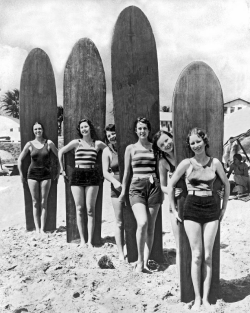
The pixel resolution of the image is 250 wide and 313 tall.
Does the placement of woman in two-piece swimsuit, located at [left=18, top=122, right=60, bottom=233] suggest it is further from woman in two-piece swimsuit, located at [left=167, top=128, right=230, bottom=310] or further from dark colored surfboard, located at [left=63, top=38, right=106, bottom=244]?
woman in two-piece swimsuit, located at [left=167, top=128, right=230, bottom=310]

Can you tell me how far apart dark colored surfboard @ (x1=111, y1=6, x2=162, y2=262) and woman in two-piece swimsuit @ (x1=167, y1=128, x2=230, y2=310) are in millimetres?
1022

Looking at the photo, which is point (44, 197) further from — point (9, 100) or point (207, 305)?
point (9, 100)

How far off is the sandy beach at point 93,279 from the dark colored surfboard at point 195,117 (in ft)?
0.97

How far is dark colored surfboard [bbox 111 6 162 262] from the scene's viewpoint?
4.03 metres

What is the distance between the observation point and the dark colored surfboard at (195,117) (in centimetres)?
318

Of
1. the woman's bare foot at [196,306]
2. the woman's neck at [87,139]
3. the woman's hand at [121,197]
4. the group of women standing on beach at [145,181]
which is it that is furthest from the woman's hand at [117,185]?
the woman's bare foot at [196,306]

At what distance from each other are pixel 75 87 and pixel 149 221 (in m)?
2.12

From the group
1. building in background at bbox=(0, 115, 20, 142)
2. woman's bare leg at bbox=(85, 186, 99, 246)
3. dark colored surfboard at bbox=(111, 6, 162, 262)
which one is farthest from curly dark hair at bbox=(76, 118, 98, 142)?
building in background at bbox=(0, 115, 20, 142)

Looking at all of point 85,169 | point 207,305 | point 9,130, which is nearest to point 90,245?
point 85,169

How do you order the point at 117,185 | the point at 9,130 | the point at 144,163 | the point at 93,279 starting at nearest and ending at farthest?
the point at 93,279 < the point at 144,163 < the point at 117,185 < the point at 9,130

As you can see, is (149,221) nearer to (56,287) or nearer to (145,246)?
(145,246)

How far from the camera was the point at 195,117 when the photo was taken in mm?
3191

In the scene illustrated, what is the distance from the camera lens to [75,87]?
16.3ft

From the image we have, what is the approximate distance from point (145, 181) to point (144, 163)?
0.19 metres
